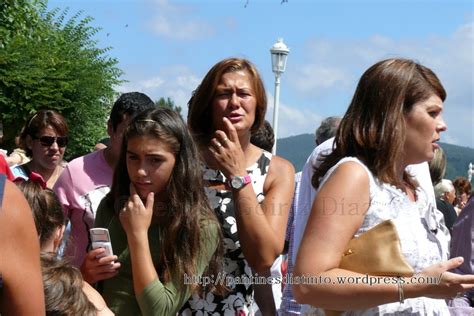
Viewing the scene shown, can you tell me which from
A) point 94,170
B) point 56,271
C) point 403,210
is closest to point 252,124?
point 94,170

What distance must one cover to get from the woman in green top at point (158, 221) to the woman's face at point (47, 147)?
6.98 feet

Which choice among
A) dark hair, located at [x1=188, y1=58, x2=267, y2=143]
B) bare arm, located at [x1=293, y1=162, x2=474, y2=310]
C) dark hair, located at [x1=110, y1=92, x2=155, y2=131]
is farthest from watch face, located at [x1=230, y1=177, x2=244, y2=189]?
dark hair, located at [x1=110, y1=92, x2=155, y2=131]

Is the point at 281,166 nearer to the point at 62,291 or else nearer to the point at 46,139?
the point at 62,291

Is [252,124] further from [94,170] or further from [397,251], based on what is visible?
[397,251]

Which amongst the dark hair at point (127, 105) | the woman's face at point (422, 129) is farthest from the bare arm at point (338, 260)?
the dark hair at point (127, 105)

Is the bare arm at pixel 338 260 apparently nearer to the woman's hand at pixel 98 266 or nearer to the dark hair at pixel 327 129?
the woman's hand at pixel 98 266

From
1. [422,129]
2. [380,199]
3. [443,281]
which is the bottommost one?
[443,281]

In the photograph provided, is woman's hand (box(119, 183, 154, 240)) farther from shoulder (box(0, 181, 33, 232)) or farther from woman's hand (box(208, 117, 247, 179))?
shoulder (box(0, 181, 33, 232))

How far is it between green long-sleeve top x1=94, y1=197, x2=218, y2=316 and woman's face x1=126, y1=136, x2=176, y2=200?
0.58 ft

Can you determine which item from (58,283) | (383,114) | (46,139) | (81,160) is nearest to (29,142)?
(46,139)

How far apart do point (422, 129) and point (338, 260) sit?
60 centimetres

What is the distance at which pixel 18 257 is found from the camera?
2.07 meters

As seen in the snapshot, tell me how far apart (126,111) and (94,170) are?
0.39 metres

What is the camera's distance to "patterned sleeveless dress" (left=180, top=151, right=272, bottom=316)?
12.2 ft
